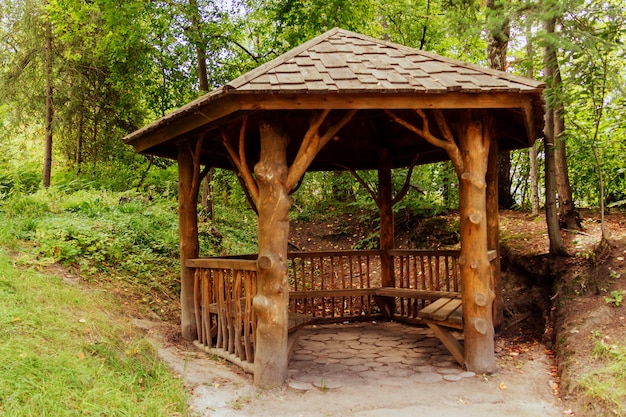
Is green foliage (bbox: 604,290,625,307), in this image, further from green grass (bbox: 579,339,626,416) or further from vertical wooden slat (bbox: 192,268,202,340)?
vertical wooden slat (bbox: 192,268,202,340)

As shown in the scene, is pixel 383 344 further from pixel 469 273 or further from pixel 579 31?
pixel 579 31

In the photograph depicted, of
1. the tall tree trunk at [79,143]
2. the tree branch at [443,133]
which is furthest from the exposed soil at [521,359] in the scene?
the tall tree trunk at [79,143]

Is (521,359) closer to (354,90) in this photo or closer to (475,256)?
(475,256)

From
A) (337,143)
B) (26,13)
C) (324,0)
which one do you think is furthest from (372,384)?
(26,13)

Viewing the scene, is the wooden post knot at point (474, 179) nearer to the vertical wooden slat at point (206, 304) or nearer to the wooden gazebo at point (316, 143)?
the wooden gazebo at point (316, 143)

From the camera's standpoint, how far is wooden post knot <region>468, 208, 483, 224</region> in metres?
4.87

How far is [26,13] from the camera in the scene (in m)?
11.4

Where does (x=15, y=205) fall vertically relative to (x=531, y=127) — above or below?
below

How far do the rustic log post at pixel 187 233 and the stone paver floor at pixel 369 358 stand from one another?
1417mm

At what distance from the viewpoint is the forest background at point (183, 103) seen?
6648 millimetres

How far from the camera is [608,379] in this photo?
3986 millimetres

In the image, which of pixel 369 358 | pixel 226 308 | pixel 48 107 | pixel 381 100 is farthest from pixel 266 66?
pixel 48 107

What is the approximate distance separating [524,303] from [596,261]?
3.66 ft

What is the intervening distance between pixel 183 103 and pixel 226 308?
7467mm
